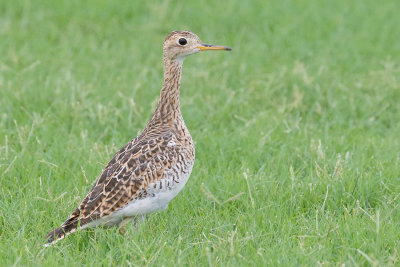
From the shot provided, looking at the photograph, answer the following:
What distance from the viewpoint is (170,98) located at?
6.31 m

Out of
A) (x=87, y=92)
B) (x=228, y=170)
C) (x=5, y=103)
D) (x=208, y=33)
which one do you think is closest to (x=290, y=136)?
(x=228, y=170)

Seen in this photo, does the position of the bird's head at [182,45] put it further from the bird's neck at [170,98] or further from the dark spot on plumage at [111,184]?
the dark spot on plumage at [111,184]

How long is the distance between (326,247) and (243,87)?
4519mm

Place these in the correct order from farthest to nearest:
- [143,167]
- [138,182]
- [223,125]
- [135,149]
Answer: [223,125]
[135,149]
[143,167]
[138,182]

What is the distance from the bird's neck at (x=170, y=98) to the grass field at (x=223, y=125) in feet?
2.47

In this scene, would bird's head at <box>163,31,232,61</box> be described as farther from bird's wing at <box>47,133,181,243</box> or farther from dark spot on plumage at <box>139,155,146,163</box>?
dark spot on plumage at <box>139,155,146,163</box>

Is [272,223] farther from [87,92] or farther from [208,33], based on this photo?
[208,33]

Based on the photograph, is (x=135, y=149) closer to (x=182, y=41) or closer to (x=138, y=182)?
(x=138, y=182)

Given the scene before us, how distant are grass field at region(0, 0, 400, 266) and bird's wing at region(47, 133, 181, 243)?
0.19 meters

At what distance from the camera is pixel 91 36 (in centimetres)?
1162

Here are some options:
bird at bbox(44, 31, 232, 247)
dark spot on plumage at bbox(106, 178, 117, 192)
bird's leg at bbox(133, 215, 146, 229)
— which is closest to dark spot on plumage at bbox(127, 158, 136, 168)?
bird at bbox(44, 31, 232, 247)

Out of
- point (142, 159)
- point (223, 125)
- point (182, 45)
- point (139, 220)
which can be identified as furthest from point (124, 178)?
point (223, 125)

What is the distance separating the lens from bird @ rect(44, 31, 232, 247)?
5465 millimetres

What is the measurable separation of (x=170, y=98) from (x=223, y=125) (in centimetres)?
223
